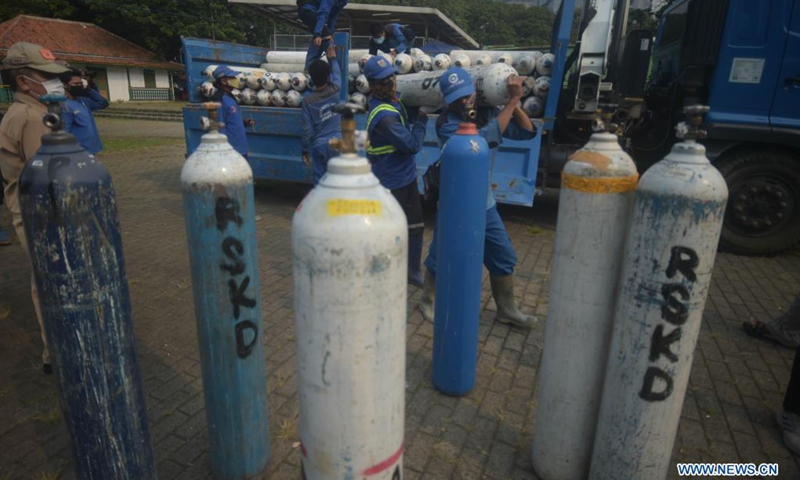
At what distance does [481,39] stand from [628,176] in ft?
180

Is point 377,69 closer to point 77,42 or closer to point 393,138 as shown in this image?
point 393,138

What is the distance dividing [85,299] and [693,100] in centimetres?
594

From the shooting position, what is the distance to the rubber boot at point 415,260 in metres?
4.37

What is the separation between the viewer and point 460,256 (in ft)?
8.95

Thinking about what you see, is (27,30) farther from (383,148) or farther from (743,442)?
(743,442)

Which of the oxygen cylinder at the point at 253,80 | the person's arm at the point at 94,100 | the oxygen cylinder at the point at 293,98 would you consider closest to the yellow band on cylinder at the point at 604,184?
the person's arm at the point at 94,100

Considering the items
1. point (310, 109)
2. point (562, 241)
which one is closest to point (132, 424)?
point (562, 241)

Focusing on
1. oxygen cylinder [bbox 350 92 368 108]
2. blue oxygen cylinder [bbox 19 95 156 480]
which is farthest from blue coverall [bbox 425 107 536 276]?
oxygen cylinder [bbox 350 92 368 108]

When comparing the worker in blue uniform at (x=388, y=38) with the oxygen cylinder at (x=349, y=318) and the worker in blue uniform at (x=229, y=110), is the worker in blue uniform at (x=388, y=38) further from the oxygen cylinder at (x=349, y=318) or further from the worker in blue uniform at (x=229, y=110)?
the oxygen cylinder at (x=349, y=318)

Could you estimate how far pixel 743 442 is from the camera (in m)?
2.59

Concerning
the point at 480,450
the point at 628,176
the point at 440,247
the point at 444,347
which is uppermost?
the point at 628,176

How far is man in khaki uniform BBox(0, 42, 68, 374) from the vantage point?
2723mm

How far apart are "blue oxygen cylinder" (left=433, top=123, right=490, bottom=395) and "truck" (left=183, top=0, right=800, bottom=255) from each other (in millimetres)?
2376

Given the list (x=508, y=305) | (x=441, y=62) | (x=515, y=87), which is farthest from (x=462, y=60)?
(x=508, y=305)
